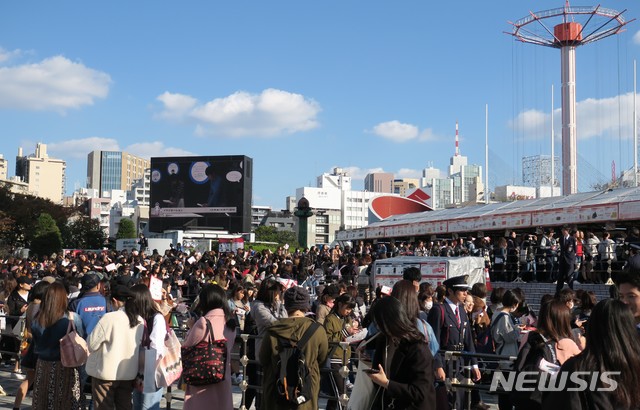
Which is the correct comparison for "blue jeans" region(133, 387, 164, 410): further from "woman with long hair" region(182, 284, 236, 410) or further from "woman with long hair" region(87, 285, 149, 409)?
"woman with long hair" region(182, 284, 236, 410)

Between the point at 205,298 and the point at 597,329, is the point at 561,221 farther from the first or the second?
the point at 597,329

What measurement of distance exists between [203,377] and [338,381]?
2.04 metres

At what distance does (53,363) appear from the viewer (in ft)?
24.2

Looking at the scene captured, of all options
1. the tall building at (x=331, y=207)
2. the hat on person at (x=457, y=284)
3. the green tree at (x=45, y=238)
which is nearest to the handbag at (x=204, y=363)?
the hat on person at (x=457, y=284)

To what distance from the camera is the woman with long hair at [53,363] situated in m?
7.31

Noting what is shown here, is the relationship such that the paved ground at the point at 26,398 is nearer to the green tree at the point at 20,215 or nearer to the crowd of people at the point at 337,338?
the crowd of people at the point at 337,338

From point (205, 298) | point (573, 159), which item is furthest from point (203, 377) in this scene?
point (573, 159)

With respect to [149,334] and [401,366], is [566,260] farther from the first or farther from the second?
[401,366]

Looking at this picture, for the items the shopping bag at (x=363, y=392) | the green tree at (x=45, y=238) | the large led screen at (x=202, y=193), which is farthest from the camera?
the green tree at (x=45, y=238)

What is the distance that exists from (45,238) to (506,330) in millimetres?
63570

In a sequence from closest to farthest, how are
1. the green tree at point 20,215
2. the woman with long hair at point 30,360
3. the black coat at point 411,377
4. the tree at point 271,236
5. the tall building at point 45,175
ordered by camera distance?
1. the black coat at point 411,377
2. the woman with long hair at point 30,360
3. the green tree at point 20,215
4. the tree at point 271,236
5. the tall building at point 45,175

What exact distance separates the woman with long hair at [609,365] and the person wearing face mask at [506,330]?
512 cm

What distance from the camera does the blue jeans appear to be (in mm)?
6797

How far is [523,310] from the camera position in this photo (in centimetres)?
940
